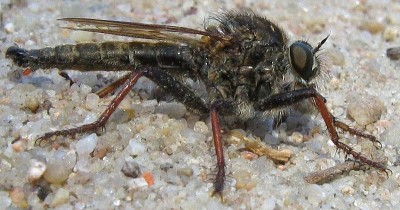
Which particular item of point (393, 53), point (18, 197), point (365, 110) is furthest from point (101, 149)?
point (393, 53)

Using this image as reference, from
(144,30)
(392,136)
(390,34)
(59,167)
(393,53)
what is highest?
(390,34)

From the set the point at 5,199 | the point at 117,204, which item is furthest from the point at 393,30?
the point at 5,199

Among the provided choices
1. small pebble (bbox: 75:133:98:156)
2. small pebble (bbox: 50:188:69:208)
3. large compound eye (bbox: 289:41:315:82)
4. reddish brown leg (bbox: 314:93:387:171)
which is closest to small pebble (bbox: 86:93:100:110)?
small pebble (bbox: 75:133:98:156)

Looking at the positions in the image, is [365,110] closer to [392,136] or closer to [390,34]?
[392,136]

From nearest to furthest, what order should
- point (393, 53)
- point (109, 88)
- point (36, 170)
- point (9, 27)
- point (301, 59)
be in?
point (36, 170) → point (301, 59) → point (109, 88) → point (9, 27) → point (393, 53)

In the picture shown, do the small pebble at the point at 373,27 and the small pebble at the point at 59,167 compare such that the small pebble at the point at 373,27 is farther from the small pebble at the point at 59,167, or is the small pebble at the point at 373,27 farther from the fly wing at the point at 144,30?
the small pebble at the point at 59,167
